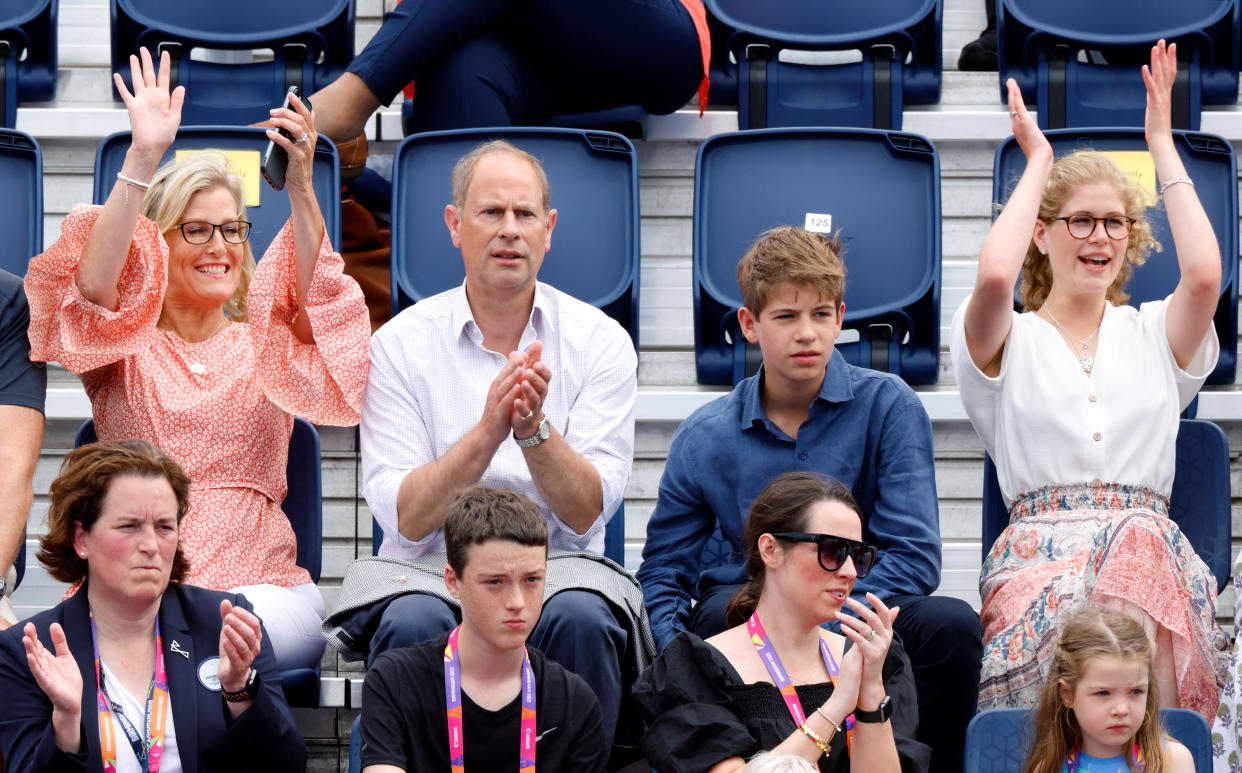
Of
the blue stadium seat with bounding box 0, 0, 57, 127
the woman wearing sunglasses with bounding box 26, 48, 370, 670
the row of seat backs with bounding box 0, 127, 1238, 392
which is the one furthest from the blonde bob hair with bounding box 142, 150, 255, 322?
the blue stadium seat with bounding box 0, 0, 57, 127

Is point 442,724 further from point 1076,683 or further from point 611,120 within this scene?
point 611,120

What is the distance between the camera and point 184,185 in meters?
2.91

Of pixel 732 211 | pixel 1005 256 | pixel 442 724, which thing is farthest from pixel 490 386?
pixel 732 211

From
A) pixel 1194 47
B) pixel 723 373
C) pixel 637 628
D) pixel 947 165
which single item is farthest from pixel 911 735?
pixel 1194 47

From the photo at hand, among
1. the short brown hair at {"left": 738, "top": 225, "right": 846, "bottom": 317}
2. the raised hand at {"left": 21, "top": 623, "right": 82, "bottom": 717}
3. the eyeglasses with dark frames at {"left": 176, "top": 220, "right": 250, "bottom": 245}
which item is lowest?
the raised hand at {"left": 21, "top": 623, "right": 82, "bottom": 717}

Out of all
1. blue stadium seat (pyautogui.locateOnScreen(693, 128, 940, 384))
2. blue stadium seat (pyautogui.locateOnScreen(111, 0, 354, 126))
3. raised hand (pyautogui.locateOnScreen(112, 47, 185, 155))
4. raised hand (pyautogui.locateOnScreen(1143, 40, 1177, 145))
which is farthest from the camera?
blue stadium seat (pyautogui.locateOnScreen(111, 0, 354, 126))

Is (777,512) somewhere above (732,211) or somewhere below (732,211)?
below

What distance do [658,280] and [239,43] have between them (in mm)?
1274

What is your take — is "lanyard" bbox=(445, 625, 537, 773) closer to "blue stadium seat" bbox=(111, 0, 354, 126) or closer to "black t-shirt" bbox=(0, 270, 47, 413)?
"black t-shirt" bbox=(0, 270, 47, 413)

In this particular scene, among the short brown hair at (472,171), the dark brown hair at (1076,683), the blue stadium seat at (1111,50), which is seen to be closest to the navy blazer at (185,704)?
the short brown hair at (472,171)

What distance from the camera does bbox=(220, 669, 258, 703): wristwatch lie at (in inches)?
88.6

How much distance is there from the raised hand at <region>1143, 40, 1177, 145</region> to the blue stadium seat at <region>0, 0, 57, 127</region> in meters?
2.64

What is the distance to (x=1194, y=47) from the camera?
12.5ft

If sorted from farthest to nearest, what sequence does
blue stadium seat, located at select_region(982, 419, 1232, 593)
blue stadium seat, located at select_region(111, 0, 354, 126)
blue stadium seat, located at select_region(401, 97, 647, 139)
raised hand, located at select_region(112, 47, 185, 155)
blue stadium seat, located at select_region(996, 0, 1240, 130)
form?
1. blue stadium seat, located at select_region(111, 0, 354, 126)
2. blue stadium seat, located at select_region(996, 0, 1240, 130)
3. blue stadium seat, located at select_region(401, 97, 647, 139)
4. blue stadium seat, located at select_region(982, 419, 1232, 593)
5. raised hand, located at select_region(112, 47, 185, 155)
